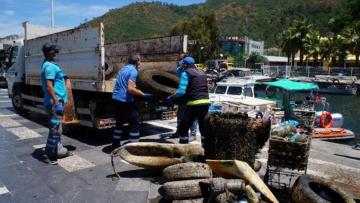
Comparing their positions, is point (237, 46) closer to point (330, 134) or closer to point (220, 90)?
point (220, 90)

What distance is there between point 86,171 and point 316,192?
3.50 meters

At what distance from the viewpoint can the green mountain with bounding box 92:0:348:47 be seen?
135 meters

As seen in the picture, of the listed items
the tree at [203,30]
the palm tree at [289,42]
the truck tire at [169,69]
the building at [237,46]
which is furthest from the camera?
the building at [237,46]

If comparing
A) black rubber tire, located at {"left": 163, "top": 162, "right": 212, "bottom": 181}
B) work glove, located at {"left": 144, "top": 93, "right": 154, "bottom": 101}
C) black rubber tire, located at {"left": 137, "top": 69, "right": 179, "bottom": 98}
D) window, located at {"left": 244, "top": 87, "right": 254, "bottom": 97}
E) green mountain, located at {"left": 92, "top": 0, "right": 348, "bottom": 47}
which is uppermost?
green mountain, located at {"left": 92, "top": 0, "right": 348, "bottom": 47}

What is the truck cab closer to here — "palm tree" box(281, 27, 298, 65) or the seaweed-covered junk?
the seaweed-covered junk

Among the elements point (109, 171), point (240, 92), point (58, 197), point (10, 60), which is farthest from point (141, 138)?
point (240, 92)

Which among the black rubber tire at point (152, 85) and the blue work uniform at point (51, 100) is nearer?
the blue work uniform at point (51, 100)

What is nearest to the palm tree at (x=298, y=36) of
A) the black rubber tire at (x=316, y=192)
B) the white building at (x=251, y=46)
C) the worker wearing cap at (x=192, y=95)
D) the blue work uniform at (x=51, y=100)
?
the white building at (x=251, y=46)

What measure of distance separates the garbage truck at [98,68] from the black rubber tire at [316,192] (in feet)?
11.5

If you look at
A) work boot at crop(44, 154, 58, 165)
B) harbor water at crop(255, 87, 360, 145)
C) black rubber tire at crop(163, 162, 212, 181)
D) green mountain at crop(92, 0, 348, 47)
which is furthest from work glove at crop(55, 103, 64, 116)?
green mountain at crop(92, 0, 348, 47)

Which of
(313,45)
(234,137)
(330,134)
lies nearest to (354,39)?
(313,45)

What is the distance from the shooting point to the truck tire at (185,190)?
432cm

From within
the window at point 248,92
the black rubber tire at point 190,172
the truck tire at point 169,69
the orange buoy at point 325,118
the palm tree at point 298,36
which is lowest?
the orange buoy at point 325,118

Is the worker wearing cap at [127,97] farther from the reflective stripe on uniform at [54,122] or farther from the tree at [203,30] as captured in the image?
the tree at [203,30]
